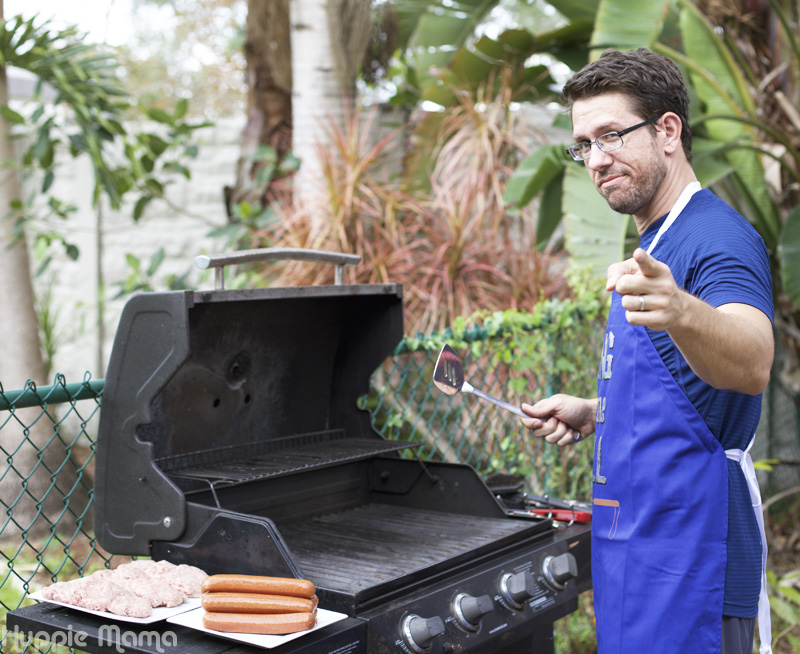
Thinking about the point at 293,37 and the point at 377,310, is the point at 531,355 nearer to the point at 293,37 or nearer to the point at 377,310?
the point at 377,310

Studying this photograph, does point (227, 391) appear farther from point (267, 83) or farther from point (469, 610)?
point (267, 83)

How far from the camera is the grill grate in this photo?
1.93m

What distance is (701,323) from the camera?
4.58 ft

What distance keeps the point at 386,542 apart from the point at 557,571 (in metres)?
0.47

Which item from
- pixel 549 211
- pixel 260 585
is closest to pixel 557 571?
pixel 260 585

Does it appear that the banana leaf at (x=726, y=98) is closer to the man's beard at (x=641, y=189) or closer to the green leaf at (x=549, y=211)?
the green leaf at (x=549, y=211)

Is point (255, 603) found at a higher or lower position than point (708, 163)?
lower

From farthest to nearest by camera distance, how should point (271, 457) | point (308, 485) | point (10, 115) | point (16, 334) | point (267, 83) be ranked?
point (267, 83), point (16, 334), point (10, 115), point (308, 485), point (271, 457)

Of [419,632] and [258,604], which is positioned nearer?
[258,604]

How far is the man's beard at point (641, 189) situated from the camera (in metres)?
1.85

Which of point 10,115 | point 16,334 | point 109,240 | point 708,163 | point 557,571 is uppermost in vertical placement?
point 10,115

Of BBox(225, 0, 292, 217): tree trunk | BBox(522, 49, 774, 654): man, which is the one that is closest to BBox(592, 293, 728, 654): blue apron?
BBox(522, 49, 774, 654): man

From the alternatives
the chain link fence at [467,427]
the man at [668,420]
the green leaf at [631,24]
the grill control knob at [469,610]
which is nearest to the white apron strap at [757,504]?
the man at [668,420]

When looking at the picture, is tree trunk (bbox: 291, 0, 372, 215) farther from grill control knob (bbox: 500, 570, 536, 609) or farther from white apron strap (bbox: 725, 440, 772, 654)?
white apron strap (bbox: 725, 440, 772, 654)
